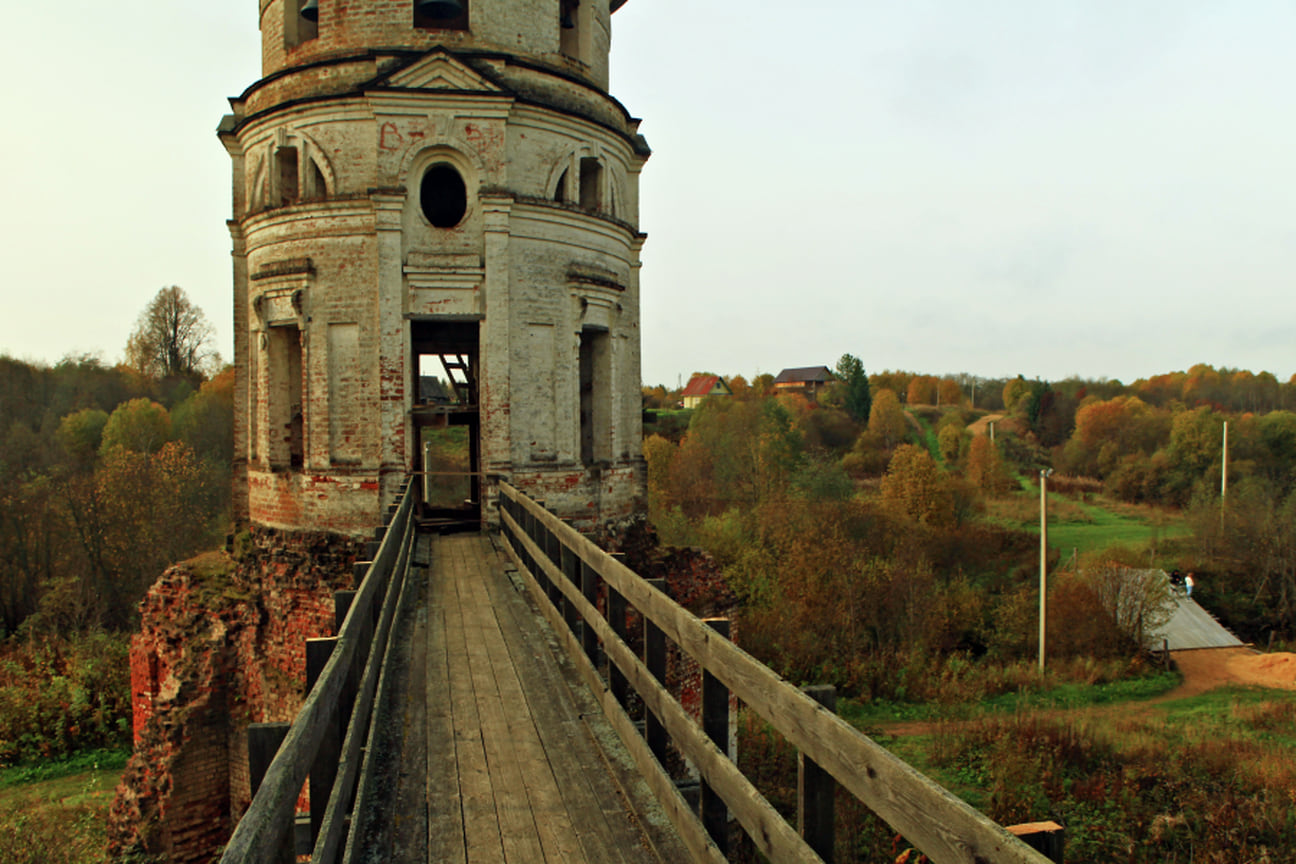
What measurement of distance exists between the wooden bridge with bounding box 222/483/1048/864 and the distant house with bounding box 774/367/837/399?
90919 mm

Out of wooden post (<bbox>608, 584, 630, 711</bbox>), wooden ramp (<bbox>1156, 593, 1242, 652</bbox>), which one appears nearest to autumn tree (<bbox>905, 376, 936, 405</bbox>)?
wooden ramp (<bbox>1156, 593, 1242, 652</bbox>)

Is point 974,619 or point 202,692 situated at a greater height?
point 202,692

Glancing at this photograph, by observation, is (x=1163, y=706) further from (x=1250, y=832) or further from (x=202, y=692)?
(x=202, y=692)

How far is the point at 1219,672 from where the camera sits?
27.6 metres

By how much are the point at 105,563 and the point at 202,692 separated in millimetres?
21403

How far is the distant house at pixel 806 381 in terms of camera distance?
97125mm

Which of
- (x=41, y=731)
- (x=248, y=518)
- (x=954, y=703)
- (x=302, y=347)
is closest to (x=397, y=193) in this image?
(x=302, y=347)

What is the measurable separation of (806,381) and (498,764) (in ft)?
317

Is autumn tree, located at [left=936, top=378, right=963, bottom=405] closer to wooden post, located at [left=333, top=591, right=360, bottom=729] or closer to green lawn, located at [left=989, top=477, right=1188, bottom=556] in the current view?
green lawn, located at [left=989, top=477, right=1188, bottom=556]

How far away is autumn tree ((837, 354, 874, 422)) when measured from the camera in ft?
233

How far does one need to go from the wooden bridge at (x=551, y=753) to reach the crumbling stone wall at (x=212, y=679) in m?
6.43

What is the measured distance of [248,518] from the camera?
50.1 ft

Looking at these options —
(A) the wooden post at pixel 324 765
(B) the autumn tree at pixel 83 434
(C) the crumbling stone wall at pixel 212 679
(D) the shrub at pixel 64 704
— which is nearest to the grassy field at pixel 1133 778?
(C) the crumbling stone wall at pixel 212 679

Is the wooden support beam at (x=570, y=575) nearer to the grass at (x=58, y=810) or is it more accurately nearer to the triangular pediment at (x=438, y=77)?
the triangular pediment at (x=438, y=77)
